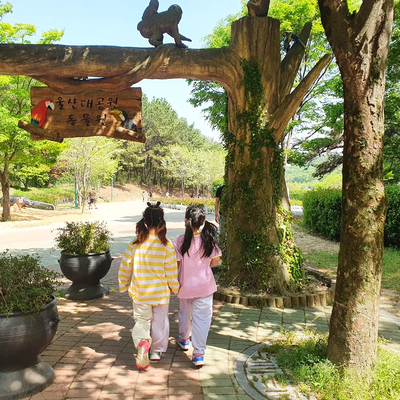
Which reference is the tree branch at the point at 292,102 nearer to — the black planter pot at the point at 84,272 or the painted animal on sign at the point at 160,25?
the painted animal on sign at the point at 160,25

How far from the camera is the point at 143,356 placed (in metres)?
3.68

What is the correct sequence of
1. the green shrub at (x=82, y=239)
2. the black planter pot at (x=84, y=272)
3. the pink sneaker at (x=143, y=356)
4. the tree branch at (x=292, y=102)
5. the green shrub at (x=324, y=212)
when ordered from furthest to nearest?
the green shrub at (x=324, y=212)
the green shrub at (x=82, y=239)
the black planter pot at (x=84, y=272)
the tree branch at (x=292, y=102)
the pink sneaker at (x=143, y=356)

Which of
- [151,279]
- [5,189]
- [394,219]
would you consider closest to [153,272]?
[151,279]

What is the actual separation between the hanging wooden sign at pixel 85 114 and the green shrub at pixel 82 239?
1583 millimetres

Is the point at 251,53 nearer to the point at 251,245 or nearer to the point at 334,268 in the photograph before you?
the point at 251,245

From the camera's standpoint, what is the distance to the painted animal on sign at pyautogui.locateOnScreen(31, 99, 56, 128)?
17.8ft

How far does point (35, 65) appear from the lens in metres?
5.24

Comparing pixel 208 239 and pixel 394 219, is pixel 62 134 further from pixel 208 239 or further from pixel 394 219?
pixel 394 219

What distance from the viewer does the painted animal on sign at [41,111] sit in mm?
5426

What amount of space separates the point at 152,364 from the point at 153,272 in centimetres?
90

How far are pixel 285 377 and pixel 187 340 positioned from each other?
1.19 meters

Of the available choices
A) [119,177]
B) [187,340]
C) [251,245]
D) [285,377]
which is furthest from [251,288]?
[119,177]

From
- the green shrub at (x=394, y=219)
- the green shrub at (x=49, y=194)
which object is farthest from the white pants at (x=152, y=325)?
the green shrub at (x=49, y=194)

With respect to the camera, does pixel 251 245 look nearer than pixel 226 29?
Yes
